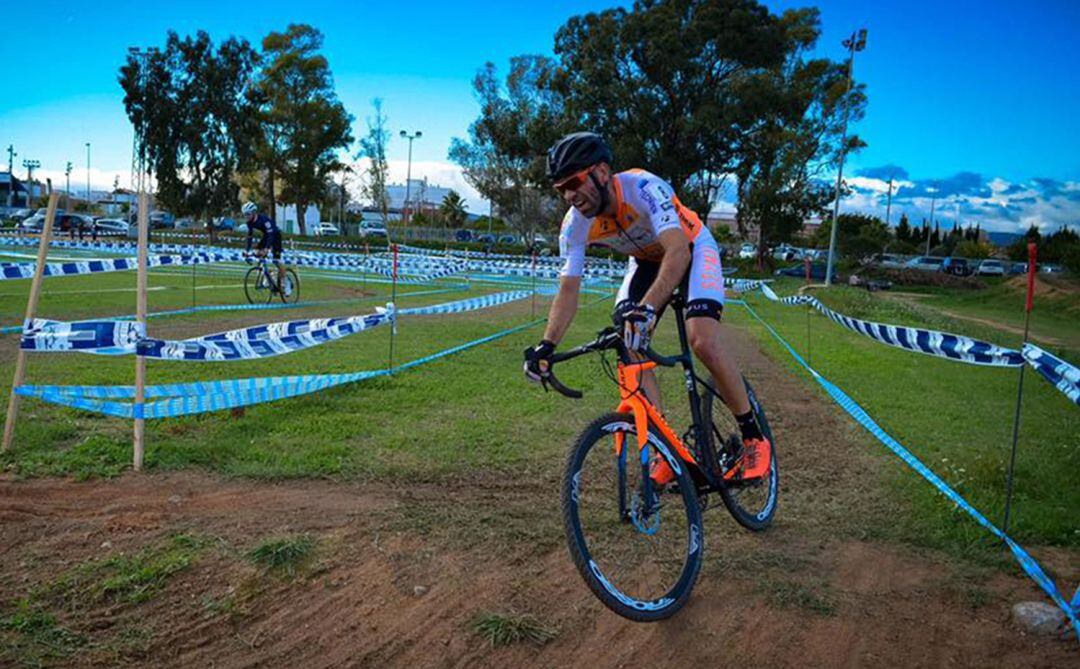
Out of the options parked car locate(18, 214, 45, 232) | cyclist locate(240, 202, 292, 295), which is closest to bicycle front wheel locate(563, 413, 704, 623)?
cyclist locate(240, 202, 292, 295)

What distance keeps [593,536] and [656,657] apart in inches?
37.6

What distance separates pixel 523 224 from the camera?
66.6 metres

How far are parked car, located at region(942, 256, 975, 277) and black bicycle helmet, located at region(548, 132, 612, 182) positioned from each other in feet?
206

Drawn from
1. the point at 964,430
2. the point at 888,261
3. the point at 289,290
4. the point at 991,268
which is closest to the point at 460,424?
the point at 964,430

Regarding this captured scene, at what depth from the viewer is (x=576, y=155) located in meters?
3.79

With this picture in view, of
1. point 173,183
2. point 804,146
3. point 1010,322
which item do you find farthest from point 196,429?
point 173,183

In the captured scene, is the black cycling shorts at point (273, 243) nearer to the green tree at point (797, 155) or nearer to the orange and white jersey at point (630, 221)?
the orange and white jersey at point (630, 221)

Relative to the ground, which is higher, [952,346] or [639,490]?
[952,346]

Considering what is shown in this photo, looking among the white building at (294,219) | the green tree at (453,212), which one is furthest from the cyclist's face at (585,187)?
the green tree at (453,212)

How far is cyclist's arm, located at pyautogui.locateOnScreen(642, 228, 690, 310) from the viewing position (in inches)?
146

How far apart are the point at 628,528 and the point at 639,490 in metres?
0.76

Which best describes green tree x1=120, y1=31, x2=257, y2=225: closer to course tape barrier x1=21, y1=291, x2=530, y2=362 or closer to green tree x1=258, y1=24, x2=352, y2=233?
green tree x1=258, y1=24, x2=352, y2=233

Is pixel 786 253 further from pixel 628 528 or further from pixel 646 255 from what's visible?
pixel 628 528

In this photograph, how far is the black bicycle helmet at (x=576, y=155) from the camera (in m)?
3.79
